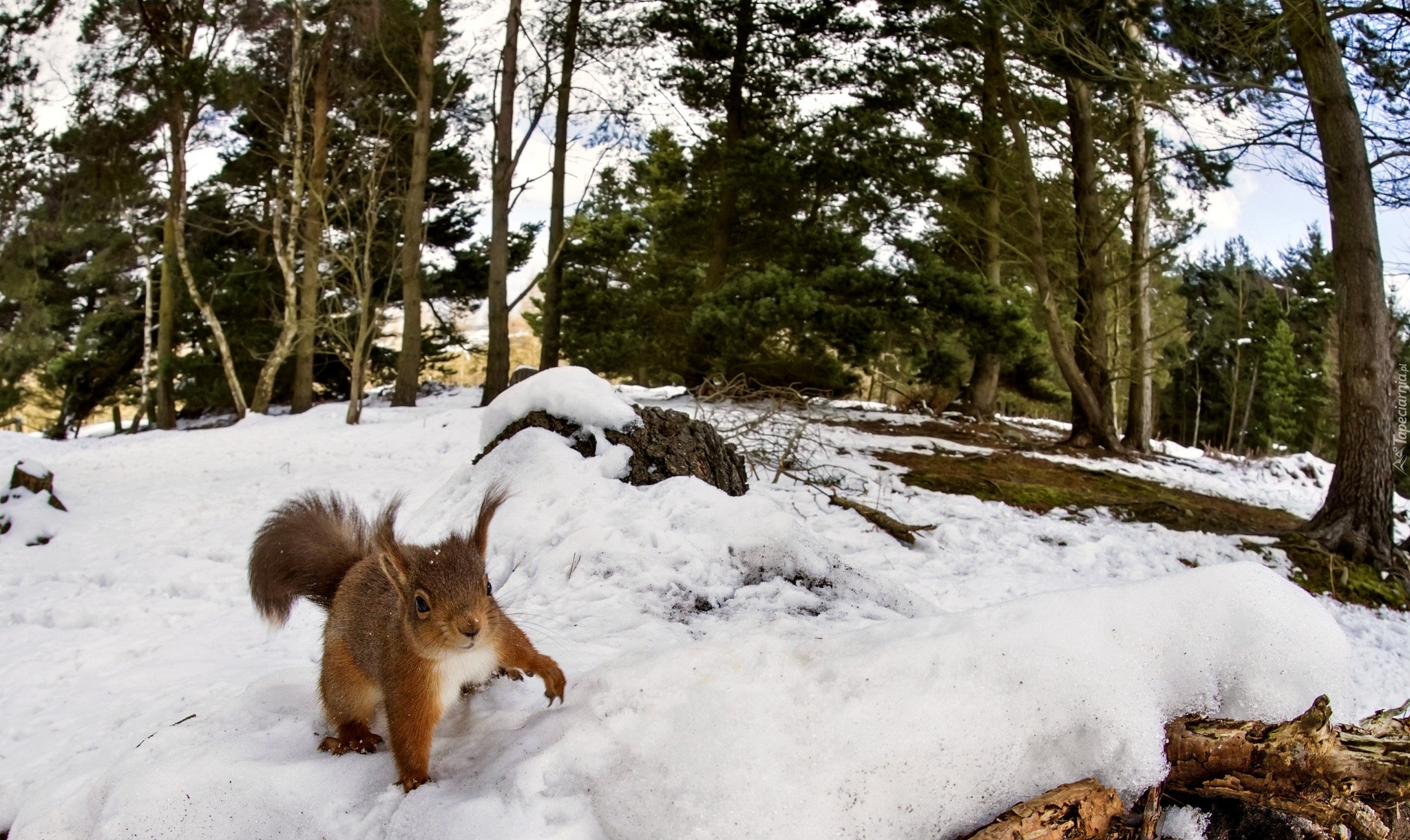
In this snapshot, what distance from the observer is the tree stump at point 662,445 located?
4445 mm

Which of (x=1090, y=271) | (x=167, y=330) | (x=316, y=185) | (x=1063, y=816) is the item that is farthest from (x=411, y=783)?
(x=167, y=330)

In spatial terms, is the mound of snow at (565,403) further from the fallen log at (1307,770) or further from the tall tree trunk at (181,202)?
the tall tree trunk at (181,202)

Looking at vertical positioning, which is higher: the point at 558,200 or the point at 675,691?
the point at 558,200

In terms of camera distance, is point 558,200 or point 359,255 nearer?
point 359,255

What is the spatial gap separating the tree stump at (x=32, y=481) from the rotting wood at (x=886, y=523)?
640cm

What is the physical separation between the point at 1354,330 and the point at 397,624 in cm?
687

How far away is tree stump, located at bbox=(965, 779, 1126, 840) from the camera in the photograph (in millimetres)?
1420

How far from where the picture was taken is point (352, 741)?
1990mm

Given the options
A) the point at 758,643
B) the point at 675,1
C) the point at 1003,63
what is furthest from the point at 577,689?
the point at 675,1

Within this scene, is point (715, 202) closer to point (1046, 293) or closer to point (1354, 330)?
point (1046, 293)

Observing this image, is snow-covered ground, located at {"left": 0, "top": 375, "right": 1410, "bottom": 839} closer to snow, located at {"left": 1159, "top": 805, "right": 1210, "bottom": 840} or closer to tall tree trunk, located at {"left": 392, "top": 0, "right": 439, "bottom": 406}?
snow, located at {"left": 1159, "top": 805, "right": 1210, "bottom": 840}

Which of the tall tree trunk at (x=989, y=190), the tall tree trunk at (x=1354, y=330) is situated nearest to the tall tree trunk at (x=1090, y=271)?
the tall tree trunk at (x=989, y=190)

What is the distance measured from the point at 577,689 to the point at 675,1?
44.8ft

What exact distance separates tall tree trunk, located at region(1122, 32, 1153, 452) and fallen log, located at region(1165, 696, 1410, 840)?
9.90 meters
